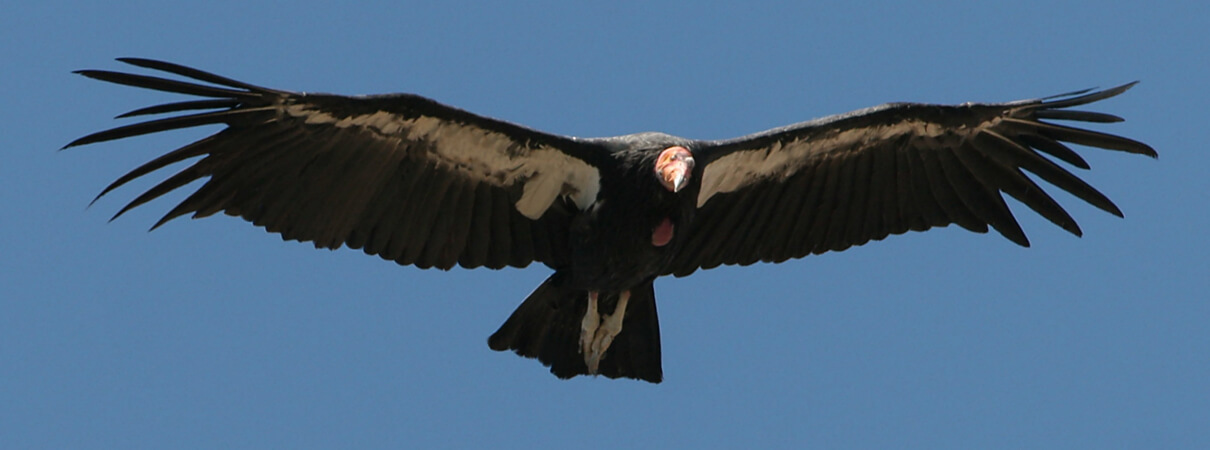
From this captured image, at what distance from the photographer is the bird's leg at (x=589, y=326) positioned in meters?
10.9

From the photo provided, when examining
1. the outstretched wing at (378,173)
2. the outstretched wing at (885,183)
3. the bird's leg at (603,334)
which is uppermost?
the outstretched wing at (885,183)

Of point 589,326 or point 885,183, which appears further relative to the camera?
point 885,183

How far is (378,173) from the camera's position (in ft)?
33.2

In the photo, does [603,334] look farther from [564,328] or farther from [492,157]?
→ [492,157]

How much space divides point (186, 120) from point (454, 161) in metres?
1.63

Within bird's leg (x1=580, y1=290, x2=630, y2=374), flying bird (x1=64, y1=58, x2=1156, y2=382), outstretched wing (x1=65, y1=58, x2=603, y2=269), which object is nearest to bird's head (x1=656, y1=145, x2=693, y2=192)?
flying bird (x1=64, y1=58, x2=1156, y2=382)

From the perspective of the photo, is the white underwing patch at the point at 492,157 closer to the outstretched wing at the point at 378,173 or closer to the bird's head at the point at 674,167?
the outstretched wing at the point at 378,173

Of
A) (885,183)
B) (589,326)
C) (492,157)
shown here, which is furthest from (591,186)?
(885,183)

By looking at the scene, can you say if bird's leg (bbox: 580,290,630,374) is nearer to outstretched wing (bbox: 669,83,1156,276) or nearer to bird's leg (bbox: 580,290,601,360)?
bird's leg (bbox: 580,290,601,360)

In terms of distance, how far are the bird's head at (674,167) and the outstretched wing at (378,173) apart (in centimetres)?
47

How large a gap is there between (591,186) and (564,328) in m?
1.15

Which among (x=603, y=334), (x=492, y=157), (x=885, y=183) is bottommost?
(x=603, y=334)

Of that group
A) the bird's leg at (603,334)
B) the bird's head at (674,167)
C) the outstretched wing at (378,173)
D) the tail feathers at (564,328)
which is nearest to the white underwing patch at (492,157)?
the outstretched wing at (378,173)

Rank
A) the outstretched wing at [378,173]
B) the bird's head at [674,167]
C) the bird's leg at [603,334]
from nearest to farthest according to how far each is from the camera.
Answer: the outstretched wing at [378,173]
the bird's head at [674,167]
the bird's leg at [603,334]
